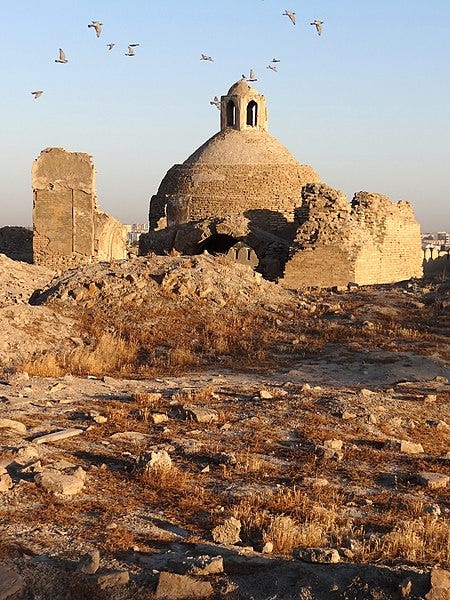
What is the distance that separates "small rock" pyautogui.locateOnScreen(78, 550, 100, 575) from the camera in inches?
128

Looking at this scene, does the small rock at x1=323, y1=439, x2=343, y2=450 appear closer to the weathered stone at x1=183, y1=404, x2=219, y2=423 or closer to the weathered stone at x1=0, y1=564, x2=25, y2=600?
the weathered stone at x1=183, y1=404, x2=219, y2=423

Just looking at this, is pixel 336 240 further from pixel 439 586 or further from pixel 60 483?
pixel 439 586

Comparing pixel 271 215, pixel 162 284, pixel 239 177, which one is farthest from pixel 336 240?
pixel 162 284

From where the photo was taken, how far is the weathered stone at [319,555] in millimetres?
3441

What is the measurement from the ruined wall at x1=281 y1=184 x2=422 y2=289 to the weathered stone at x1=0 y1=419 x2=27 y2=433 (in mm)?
14086

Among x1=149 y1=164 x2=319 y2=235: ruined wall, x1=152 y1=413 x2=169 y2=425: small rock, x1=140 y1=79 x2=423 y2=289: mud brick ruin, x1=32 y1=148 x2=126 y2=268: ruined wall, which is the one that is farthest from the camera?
x1=149 y1=164 x2=319 y2=235: ruined wall

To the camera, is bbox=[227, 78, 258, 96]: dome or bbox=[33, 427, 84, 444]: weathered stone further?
bbox=[227, 78, 258, 96]: dome

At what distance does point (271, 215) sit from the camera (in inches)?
971

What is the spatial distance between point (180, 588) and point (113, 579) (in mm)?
314

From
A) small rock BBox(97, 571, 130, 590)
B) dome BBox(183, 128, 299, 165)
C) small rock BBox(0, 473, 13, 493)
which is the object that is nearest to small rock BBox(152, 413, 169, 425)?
small rock BBox(0, 473, 13, 493)

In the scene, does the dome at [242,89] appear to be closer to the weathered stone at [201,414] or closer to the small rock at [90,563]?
the weathered stone at [201,414]

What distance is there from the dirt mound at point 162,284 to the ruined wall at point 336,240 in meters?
5.82

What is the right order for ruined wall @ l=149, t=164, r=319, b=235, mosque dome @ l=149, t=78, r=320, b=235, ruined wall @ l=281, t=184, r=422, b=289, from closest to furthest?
ruined wall @ l=281, t=184, r=422, b=289, ruined wall @ l=149, t=164, r=319, b=235, mosque dome @ l=149, t=78, r=320, b=235

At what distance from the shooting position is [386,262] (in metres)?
21.5
